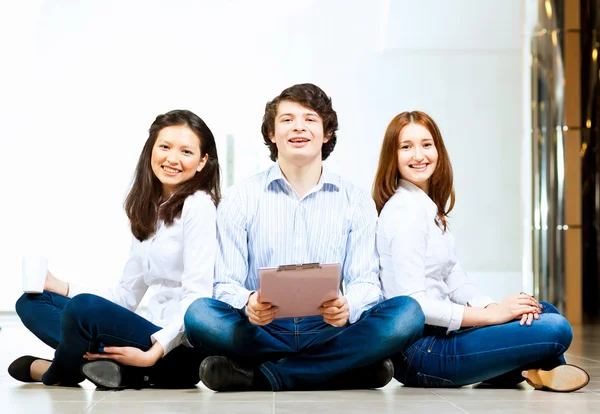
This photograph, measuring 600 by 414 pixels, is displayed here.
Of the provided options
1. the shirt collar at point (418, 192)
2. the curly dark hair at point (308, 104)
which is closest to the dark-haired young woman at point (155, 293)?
the curly dark hair at point (308, 104)

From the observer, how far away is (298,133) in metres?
2.64

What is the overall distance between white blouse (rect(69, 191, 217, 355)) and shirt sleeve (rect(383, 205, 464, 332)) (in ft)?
1.85

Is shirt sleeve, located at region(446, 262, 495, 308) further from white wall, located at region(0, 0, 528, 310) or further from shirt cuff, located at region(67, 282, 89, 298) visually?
white wall, located at region(0, 0, 528, 310)

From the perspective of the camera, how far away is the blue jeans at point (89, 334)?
248 cm

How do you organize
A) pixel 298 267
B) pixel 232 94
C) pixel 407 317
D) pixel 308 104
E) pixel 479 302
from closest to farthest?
pixel 298 267 → pixel 407 317 → pixel 308 104 → pixel 479 302 → pixel 232 94

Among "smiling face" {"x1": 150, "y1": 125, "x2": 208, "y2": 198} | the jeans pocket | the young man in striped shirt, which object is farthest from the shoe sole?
the jeans pocket

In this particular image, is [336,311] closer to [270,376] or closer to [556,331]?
[270,376]

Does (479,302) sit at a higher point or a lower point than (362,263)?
lower

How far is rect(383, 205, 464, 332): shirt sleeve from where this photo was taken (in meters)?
2.56

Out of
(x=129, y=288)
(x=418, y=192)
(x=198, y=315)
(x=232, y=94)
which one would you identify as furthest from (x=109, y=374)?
(x=232, y=94)

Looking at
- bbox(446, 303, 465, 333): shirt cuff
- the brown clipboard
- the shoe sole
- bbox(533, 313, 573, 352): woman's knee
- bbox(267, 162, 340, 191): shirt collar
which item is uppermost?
bbox(267, 162, 340, 191): shirt collar

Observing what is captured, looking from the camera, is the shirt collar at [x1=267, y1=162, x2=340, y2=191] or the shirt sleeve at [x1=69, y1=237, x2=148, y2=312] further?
the shirt sleeve at [x1=69, y1=237, x2=148, y2=312]

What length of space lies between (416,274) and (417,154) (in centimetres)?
42

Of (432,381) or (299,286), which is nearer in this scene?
(299,286)
